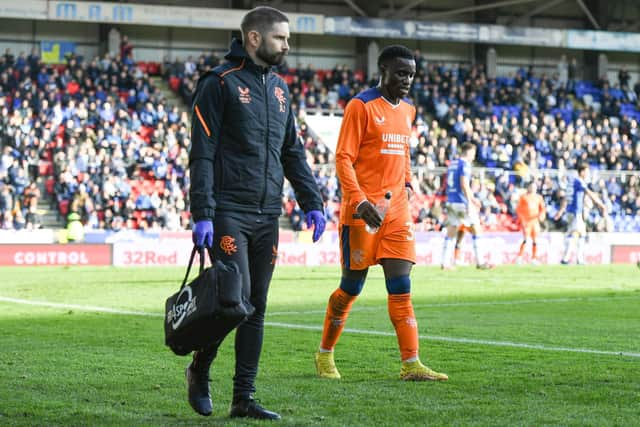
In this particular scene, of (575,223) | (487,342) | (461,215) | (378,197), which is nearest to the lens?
(378,197)

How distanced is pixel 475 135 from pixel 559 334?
2892 cm

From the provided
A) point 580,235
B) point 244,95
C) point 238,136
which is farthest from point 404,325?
point 580,235

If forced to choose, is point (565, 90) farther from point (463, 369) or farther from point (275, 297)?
point (463, 369)

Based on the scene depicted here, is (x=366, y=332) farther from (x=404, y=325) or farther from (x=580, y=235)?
(x=580, y=235)

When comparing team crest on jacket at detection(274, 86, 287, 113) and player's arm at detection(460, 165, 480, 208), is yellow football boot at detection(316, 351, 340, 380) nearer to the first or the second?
team crest on jacket at detection(274, 86, 287, 113)

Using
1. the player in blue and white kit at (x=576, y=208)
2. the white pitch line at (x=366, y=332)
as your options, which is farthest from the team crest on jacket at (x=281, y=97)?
the player in blue and white kit at (x=576, y=208)

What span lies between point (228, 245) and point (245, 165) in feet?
1.45

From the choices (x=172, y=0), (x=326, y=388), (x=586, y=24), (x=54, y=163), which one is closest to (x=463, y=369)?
(x=326, y=388)

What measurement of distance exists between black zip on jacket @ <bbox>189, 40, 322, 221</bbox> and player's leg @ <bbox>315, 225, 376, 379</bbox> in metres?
1.80

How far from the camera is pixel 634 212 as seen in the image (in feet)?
121

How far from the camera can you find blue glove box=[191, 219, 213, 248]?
584cm

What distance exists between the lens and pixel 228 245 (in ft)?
20.0

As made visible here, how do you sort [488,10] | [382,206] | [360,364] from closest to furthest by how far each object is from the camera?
[382,206] → [360,364] → [488,10]

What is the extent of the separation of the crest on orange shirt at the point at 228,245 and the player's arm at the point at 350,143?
75.8 inches
